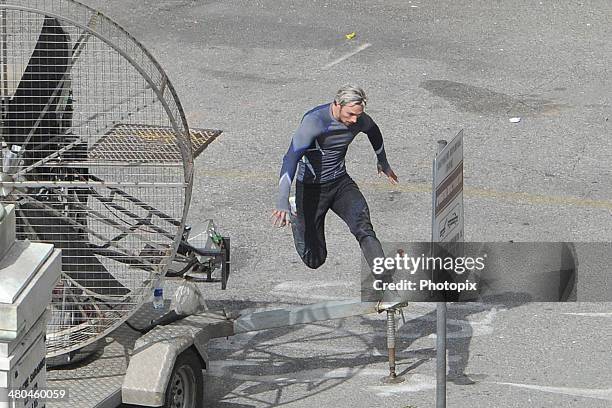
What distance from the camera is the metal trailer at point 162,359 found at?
25.6 ft

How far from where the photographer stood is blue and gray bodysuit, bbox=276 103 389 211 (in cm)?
898

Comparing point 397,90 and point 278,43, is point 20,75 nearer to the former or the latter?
point 397,90

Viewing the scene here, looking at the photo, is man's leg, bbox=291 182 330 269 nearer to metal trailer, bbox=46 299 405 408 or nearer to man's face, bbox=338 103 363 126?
man's face, bbox=338 103 363 126

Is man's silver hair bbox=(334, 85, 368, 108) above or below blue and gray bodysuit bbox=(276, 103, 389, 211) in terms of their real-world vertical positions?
above

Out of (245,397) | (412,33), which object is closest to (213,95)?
(412,33)

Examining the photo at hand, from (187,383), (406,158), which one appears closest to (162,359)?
(187,383)

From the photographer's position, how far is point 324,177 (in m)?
9.32

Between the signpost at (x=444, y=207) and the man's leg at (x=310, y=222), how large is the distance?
184 centimetres

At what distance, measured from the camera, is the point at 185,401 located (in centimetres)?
834

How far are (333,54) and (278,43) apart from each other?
2.43 feet

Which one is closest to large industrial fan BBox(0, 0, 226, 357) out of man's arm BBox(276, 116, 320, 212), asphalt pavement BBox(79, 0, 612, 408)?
man's arm BBox(276, 116, 320, 212)

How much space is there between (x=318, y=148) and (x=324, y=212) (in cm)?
53

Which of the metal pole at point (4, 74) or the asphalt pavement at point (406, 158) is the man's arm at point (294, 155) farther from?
the metal pole at point (4, 74)

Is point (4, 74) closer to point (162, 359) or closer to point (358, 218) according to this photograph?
point (162, 359)
